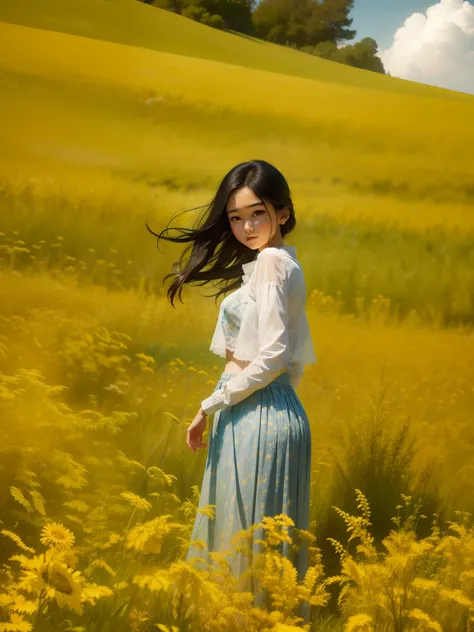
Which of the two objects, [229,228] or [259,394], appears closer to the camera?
[259,394]

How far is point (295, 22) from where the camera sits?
118 inches

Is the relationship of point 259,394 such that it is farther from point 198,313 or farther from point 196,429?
point 198,313

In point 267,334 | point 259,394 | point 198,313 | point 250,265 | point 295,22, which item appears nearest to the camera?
point 267,334

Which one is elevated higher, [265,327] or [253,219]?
[253,219]

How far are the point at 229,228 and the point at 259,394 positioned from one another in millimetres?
516

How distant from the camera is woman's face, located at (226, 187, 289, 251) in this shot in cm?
215

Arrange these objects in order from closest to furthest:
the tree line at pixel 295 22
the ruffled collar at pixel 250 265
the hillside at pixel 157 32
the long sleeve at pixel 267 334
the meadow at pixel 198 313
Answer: the long sleeve at pixel 267 334
the ruffled collar at pixel 250 265
the meadow at pixel 198 313
the hillside at pixel 157 32
the tree line at pixel 295 22

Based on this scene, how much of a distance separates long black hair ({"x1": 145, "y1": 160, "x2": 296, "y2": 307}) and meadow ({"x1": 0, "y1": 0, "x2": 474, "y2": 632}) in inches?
16.1

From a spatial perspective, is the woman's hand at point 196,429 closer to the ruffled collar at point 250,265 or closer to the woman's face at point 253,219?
the ruffled collar at point 250,265

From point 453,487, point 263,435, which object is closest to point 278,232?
point 263,435

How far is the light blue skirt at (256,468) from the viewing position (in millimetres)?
2014

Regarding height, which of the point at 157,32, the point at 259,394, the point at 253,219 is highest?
the point at 157,32

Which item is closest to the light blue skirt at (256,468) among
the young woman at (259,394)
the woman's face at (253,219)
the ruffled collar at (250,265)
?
the young woman at (259,394)

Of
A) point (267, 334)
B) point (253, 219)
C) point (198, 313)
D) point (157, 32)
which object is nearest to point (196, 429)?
point (267, 334)
